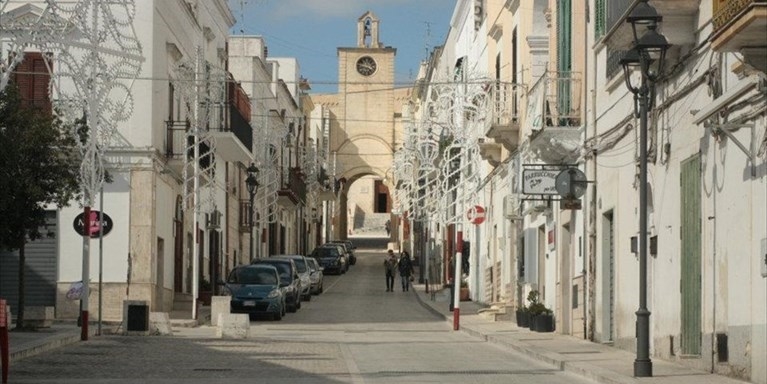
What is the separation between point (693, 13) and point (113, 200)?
73.2ft

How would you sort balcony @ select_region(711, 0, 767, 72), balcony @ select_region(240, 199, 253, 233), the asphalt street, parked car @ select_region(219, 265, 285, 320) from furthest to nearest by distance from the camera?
1. balcony @ select_region(240, 199, 253, 233)
2. parked car @ select_region(219, 265, 285, 320)
3. the asphalt street
4. balcony @ select_region(711, 0, 767, 72)

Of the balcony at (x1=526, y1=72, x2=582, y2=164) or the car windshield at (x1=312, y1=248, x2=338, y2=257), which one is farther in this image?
the car windshield at (x1=312, y1=248, x2=338, y2=257)

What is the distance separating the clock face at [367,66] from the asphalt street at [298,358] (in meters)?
81.9

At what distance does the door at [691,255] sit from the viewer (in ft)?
69.9

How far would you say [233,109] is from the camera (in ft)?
164

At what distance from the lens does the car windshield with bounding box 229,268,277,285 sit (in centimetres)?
4366

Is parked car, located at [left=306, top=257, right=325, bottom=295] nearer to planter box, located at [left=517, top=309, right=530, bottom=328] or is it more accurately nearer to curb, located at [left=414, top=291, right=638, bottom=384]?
planter box, located at [left=517, top=309, right=530, bottom=328]

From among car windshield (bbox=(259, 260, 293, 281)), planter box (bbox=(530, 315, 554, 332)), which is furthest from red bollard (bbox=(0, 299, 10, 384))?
car windshield (bbox=(259, 260, 293, 281))

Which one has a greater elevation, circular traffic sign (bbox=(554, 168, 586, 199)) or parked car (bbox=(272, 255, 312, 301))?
circular traffic sign (bbox=(554, 168, 586, 199))

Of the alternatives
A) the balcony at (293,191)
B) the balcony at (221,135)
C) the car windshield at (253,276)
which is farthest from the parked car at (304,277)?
the balcony at (293,191)

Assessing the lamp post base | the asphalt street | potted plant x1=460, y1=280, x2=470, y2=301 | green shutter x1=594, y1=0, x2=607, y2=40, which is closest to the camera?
the lamp post base

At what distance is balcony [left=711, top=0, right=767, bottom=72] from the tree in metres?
14.4

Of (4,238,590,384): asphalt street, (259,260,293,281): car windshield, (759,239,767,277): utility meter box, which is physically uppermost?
(759,239,767,277): utility meter box

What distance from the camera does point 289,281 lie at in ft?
154
